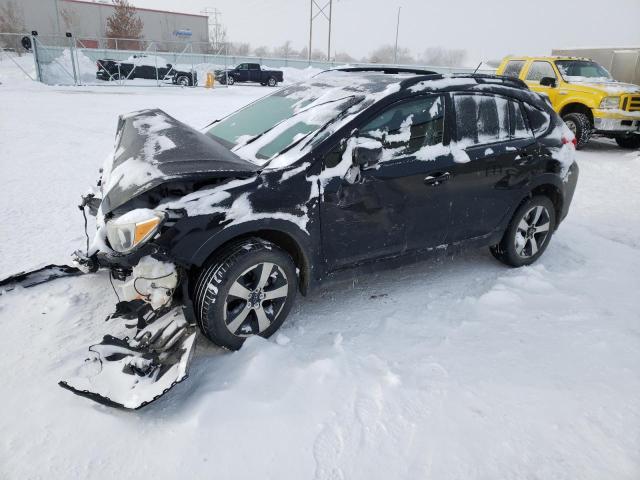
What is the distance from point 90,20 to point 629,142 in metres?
54.8

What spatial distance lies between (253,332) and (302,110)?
5.63ft

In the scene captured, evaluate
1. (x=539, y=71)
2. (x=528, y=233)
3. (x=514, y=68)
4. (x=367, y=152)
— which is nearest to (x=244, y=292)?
(x=367, y=152)

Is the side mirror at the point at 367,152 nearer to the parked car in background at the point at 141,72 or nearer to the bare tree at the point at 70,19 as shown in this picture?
the parked car in background at the point at 141,72

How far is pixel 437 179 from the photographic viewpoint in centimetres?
350

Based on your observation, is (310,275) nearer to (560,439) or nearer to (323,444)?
(323,444)

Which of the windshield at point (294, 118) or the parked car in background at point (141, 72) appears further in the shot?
the parked car in background at point (141, 72)

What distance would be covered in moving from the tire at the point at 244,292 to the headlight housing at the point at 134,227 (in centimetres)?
42

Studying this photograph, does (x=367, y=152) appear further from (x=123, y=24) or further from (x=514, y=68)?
(x=123, y=24)

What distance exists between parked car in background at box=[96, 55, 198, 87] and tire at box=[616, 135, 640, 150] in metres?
20.3

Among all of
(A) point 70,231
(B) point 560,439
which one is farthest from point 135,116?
(B) point 560,439

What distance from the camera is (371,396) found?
2.60m

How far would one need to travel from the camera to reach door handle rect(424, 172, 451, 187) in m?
3.46

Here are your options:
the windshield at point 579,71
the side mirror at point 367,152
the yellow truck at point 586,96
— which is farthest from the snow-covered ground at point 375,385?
the windshield at point 579,71

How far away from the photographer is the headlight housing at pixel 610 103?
9596mm
